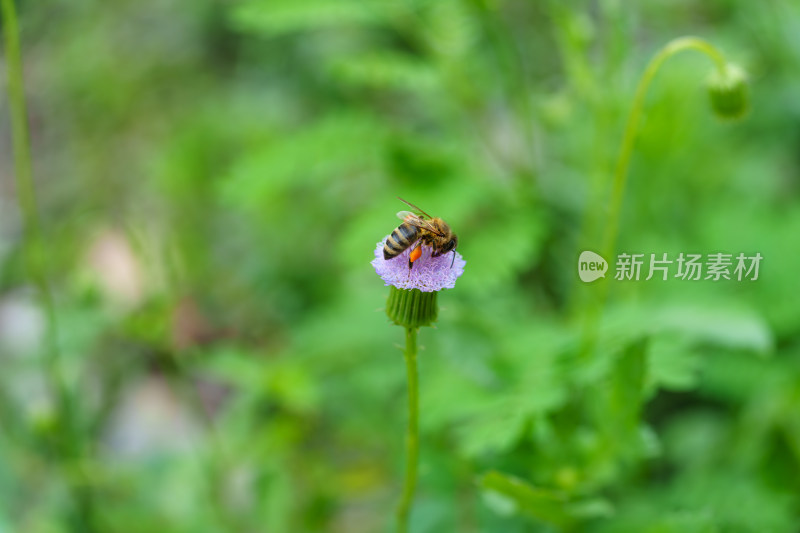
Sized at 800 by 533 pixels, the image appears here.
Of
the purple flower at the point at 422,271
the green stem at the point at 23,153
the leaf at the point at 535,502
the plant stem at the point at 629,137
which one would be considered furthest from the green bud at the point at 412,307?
the green stem at the point at 23,153

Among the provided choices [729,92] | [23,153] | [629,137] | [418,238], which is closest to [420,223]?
[418,238]

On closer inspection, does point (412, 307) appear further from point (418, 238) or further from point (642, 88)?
point (642, 88)

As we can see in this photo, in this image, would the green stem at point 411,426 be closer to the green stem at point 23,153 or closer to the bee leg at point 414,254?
the bee leg at point 414,254

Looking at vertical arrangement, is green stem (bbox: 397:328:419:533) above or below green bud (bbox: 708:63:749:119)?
below

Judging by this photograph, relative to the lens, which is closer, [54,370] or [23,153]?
[23,153]

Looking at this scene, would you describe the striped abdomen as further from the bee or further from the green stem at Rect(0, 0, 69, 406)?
the green stem at Rect(0, 0, 69, 406)

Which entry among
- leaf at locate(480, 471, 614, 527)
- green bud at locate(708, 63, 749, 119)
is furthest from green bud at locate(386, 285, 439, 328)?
green bud at locate(708, 63, 749, 119)

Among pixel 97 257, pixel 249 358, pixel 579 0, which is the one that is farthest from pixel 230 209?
pixel 579 0
